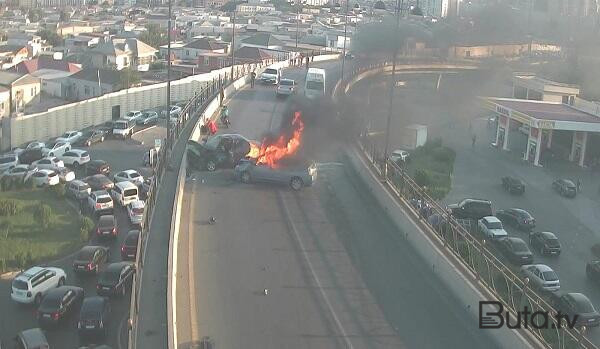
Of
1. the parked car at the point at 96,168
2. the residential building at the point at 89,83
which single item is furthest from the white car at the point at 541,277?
the residential building at the point at 89,83

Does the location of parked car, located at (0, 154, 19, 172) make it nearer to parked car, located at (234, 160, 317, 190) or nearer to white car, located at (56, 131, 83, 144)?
white car, located at (56, 131, 83, 144)

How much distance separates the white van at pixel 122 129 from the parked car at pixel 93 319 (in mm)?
9771

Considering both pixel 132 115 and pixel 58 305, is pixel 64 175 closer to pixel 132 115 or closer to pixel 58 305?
pixel 132 115

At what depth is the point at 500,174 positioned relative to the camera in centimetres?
1617

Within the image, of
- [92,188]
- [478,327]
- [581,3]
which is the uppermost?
[581,3]

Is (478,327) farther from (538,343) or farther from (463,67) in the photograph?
(463,67)

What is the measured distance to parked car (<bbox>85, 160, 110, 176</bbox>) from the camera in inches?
557

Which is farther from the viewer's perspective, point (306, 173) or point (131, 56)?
point (131, 56)

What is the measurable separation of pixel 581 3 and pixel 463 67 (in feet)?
61.3

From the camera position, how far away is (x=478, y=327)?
524 centimetres

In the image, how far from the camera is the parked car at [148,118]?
18531mm

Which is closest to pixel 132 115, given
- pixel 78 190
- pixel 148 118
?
pixel 148 118

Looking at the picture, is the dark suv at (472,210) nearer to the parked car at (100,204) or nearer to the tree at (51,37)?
the parked car at (100,204)

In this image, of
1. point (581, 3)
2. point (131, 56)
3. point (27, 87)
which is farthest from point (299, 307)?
point (581, 3)
